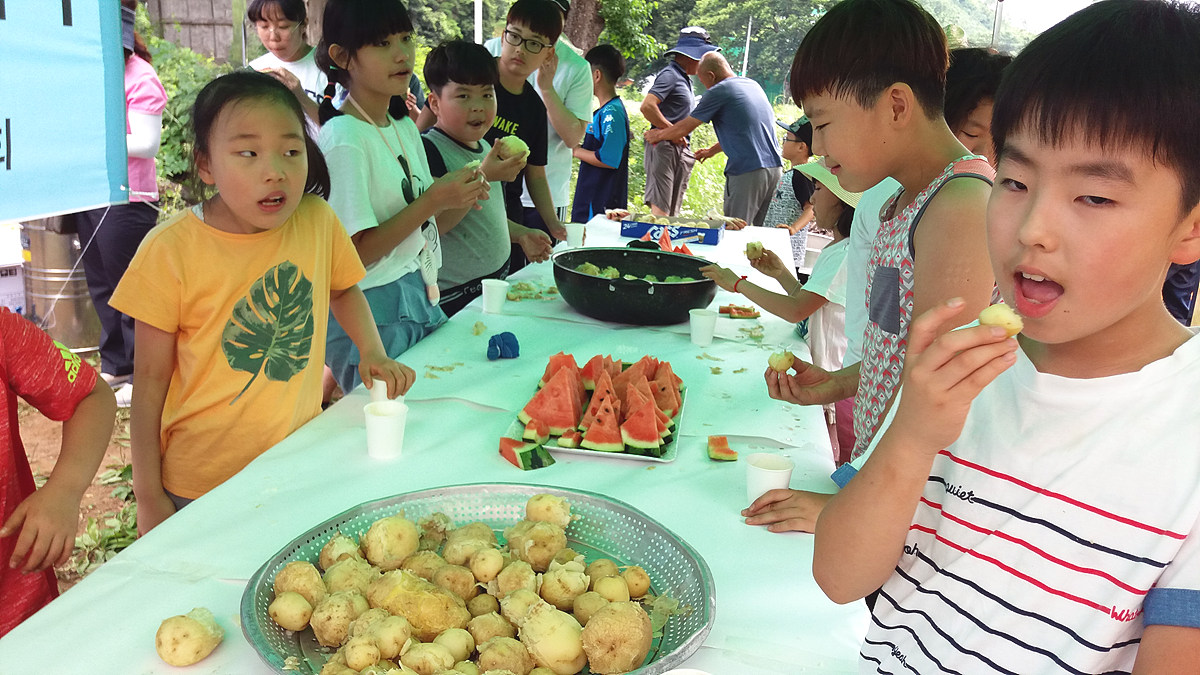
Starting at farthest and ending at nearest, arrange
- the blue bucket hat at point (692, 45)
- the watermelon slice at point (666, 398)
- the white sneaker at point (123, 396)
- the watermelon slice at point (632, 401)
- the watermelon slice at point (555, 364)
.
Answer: the blue bucket hat at point (692, 45), the white sneaker at point (123, 396), the watermelon slice at point (555, 364), the watermelon slice at point (666, 398), the watermelon slice at point (632, 401)

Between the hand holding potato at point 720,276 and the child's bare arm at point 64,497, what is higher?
the hand holding potato at point 720,276

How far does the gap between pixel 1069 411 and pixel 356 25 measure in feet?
8.25

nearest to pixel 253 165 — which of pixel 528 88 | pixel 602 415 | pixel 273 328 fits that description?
pixel 273 328

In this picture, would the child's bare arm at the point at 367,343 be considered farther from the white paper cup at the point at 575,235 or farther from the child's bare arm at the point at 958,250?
the white paper cup at the point at 575,235

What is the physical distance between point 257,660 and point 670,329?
2.09 m

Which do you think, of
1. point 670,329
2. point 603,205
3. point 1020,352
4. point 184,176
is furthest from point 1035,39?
point 603,205

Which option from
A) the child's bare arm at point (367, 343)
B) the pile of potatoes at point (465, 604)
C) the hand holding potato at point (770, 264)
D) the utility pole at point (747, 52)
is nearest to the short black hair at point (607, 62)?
the hand holding potato at point (770, 264)

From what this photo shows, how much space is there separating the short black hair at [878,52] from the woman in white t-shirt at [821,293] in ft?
3.49

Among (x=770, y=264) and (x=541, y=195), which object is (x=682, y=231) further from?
(x=770, y=264)

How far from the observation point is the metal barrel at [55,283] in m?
4.86

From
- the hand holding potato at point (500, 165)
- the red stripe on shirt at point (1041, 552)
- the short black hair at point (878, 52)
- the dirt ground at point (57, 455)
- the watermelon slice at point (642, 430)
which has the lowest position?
the dirt ground at point (57, 455)

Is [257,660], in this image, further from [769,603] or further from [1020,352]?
[1020,352]

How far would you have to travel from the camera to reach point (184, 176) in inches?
215

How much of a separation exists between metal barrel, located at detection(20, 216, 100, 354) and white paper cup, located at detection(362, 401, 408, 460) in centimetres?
419
